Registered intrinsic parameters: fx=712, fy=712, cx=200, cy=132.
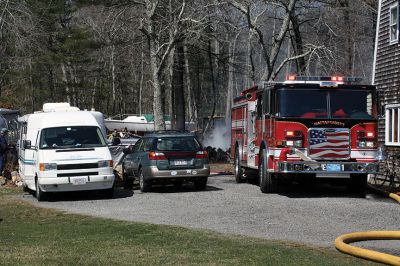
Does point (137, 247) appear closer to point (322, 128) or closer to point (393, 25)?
point (322, 128)

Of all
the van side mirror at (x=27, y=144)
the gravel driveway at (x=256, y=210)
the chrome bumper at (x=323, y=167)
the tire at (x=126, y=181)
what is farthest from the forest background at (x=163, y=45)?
the chrome bumper at (x=323, y=167)

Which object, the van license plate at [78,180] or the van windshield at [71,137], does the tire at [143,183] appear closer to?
the van windshield at [71,137]

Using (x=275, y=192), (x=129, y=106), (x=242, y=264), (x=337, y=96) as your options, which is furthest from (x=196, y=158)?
(x=129, y=106)

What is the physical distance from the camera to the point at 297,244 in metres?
10.4

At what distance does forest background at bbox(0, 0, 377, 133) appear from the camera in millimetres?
24953

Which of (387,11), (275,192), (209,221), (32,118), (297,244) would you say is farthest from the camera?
(387,11)

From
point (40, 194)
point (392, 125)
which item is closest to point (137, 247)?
point (40, 194)

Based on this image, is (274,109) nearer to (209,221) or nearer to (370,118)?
(370,118)

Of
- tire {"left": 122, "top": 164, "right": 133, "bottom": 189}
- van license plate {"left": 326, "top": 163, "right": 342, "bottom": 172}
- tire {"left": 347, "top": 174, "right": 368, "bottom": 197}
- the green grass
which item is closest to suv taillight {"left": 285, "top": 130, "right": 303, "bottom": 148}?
van license plate {"left": 326, "top": 163, "right": 342, "bottom": 172}

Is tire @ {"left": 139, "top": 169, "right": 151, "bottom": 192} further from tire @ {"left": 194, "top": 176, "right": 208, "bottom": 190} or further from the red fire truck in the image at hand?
the red fire truck

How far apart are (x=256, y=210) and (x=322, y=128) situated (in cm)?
329

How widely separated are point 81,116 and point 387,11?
1192 centimetres

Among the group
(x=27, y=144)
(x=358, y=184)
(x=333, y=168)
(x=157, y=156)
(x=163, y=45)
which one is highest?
(x=163, y=45)

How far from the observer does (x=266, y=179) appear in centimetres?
1819
